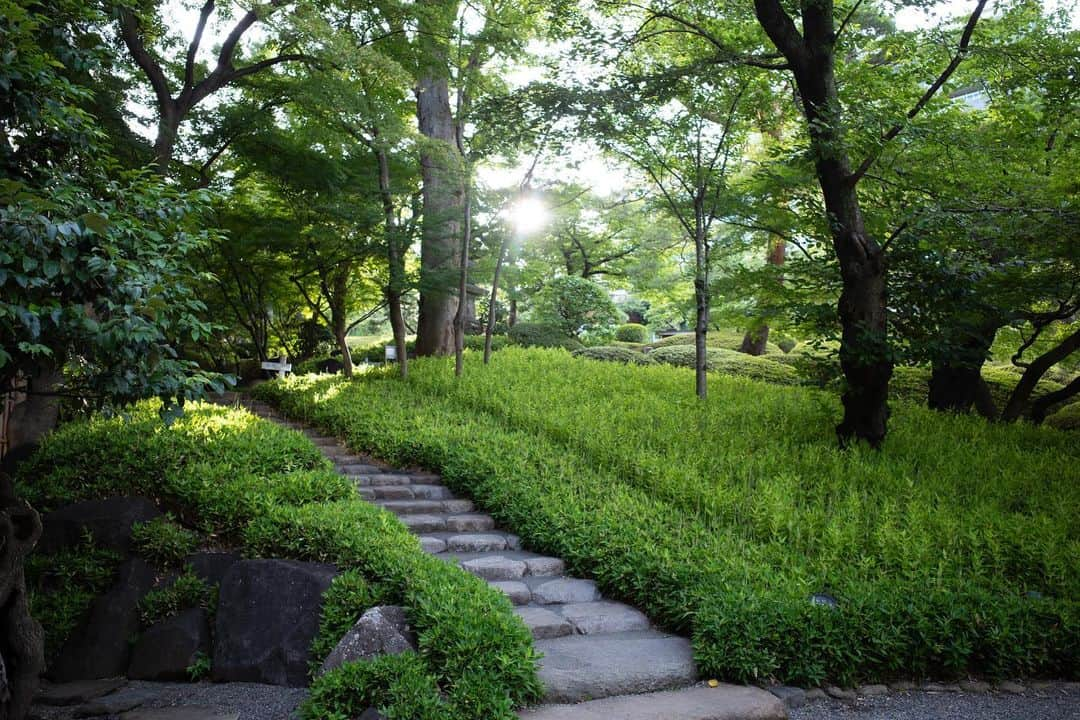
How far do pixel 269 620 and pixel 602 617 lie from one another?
2.23 metres

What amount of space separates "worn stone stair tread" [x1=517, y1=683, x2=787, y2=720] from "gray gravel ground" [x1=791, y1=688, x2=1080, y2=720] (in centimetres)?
23

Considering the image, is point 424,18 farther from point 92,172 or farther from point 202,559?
→ point 202,559

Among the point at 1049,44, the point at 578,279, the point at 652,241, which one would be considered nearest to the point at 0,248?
the point at 1049,44

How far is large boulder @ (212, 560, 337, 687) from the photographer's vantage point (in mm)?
4543

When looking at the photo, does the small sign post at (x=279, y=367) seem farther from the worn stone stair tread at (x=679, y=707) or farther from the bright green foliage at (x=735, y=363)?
the worn stone stair tread at (x=679, y=707)

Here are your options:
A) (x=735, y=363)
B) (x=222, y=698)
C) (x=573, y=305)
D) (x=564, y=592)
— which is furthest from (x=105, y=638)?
(x=573, y=305)

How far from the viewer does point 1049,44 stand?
266 inches

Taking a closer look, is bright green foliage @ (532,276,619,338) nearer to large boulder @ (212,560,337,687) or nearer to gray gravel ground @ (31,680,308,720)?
large boulder @ (212,560,337,687)

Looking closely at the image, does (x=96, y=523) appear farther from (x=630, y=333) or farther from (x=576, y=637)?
(x=630, y=333)

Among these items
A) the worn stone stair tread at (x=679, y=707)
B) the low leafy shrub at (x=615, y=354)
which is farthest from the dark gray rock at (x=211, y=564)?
the low leafy shrub at (x=615, y=354)

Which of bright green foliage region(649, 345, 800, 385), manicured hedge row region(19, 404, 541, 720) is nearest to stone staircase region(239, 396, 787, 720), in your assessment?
manicured hedge row region(19, 404, 541, 720)

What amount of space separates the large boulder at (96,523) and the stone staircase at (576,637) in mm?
1973

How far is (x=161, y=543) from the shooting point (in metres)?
5.44

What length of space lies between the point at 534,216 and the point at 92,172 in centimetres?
958
